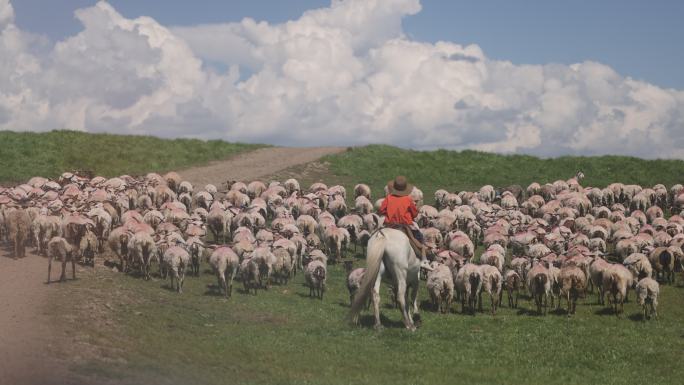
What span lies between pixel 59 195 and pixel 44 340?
1884 cm

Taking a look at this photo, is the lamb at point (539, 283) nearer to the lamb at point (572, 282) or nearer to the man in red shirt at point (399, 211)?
the lamb at point (572, 282)

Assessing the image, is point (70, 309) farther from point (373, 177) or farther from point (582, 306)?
point (373, 177)

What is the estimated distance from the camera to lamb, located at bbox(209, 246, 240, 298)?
73.9 ft

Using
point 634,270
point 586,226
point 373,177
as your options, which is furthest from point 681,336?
point 373,177

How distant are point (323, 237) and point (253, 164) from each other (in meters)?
24.4

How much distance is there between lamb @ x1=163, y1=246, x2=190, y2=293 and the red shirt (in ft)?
23.7

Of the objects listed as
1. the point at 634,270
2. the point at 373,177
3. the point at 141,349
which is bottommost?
the point at 141,349

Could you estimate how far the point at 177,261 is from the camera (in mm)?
22578

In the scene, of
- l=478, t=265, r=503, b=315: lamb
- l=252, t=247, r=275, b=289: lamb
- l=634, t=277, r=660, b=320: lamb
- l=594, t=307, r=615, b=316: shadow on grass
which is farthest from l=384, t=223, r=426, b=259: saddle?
l=634, t=277, r=660, b=320: lamb

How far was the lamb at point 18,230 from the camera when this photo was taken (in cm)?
2498

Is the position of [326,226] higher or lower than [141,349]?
higher

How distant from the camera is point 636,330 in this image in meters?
20.1

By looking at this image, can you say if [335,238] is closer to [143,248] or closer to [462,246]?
[462,246]

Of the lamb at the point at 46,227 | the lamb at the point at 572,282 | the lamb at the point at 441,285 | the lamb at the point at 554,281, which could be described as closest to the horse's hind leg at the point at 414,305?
the lamb at the point at 441,285
